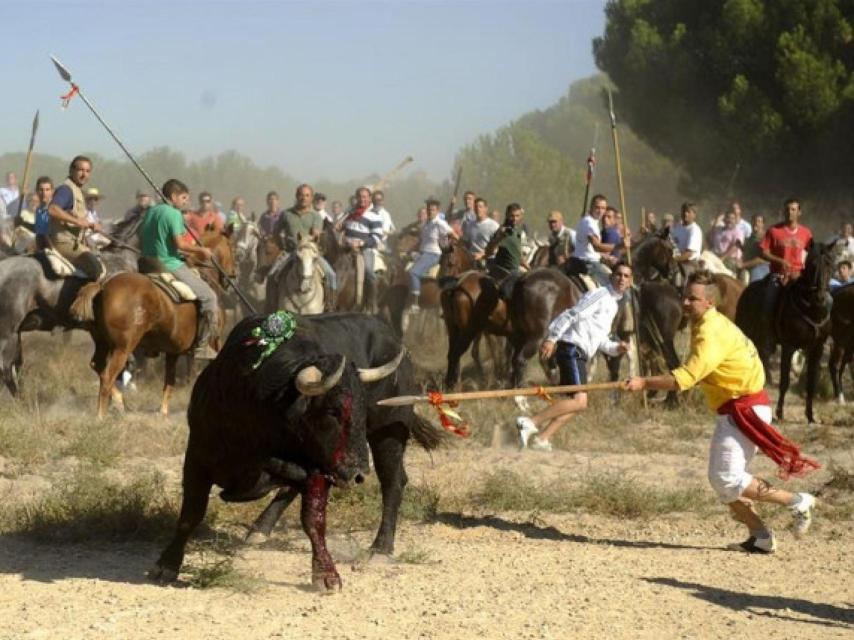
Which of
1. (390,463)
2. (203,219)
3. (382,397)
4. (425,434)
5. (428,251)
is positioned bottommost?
(390,463)

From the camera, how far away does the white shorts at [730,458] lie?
9.38 meters

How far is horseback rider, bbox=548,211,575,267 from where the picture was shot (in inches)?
869

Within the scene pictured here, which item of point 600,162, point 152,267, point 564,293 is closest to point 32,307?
point 152,267

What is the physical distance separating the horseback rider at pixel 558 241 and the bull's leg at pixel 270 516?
12.6m

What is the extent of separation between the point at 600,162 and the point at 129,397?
189 ft

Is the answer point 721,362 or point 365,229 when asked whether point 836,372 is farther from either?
point 721,362

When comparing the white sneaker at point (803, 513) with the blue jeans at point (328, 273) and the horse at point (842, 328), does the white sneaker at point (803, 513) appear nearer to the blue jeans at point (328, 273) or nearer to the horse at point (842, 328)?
the horse at point (842, 328)

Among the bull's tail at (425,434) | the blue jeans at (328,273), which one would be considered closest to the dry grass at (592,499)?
the bull's tail at (425,434)

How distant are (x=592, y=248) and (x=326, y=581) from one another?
11124 millimetres

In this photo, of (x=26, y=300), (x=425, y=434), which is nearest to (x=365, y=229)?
(x=26, y=300)

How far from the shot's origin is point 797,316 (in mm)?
17094

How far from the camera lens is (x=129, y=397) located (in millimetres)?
17016

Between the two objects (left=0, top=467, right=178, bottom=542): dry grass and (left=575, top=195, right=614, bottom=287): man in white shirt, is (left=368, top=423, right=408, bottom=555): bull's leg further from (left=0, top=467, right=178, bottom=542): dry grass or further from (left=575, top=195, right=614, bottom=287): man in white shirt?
(left=575, top=195, right=614, bottom=287): man in white shirt

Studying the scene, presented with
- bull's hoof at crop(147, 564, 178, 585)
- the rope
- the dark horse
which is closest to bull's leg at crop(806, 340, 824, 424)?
the dark horse
